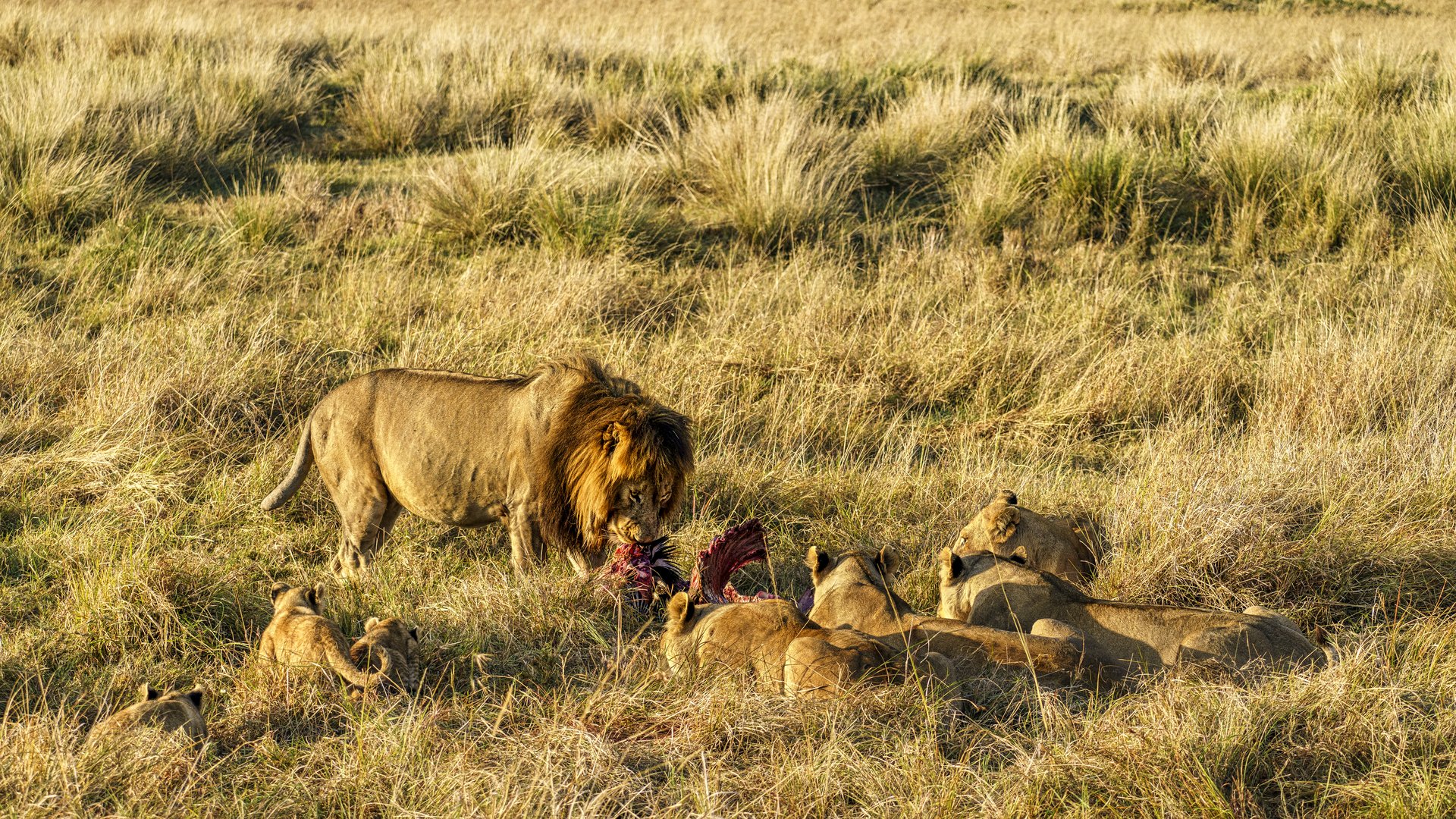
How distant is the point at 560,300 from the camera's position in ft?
25.7

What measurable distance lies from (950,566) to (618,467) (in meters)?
1.28

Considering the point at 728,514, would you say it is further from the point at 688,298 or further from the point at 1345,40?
the point at 1345,40

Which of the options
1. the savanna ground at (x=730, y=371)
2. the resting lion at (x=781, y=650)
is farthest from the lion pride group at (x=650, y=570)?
the savanna ground at (x=730, y=371)

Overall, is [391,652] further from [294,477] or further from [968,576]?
[968,576]

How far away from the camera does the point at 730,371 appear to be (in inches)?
285

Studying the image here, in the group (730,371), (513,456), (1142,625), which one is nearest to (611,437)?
(513,456)

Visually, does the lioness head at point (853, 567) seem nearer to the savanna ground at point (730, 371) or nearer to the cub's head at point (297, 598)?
the savanna ground at point (730, 371)

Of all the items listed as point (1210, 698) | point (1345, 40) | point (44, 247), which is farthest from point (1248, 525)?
point (1345, 40)

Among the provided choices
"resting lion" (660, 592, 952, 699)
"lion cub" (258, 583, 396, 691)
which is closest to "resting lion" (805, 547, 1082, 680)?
"resting lion" (660, 592, 952, 699)

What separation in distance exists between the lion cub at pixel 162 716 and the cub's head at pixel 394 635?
55 centimetres

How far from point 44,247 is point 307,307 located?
7.35 ft

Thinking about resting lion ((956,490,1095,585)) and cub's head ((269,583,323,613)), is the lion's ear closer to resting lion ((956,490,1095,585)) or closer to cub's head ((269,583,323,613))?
cub's head ((269,583,323,613))

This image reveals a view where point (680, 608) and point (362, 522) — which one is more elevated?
point (680, 608)

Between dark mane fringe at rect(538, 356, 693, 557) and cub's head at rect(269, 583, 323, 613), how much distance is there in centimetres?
86
